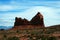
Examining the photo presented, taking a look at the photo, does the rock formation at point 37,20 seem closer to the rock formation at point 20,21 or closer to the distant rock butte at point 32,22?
the distant rock butte at point 32,22

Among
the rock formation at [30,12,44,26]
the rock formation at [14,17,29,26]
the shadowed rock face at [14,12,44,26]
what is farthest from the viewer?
the rock formation at [14,17,29,26]

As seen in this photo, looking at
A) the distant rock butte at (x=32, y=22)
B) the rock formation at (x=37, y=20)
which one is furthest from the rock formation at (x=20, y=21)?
the rock formation at (x=37, y=20)

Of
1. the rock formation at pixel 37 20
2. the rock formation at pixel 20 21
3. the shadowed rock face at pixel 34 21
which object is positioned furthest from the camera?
the rock formation at pixel 20 21

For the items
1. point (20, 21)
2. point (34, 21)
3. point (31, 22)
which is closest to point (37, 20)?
point (34, 21)

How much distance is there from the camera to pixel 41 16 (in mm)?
116688

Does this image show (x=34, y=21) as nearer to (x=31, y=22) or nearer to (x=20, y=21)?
(x=31, y=22)

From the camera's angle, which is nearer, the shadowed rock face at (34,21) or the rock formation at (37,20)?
the rock formation at (37,20)

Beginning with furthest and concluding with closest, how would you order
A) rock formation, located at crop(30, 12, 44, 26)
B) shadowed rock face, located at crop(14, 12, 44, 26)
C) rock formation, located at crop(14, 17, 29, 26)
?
rock formation, located at crop(14, 17, 29, 26), shadowed rock face, located at crop(14, 12, 44, 26), rock formation, located at crop(30, 12, 44, 26)

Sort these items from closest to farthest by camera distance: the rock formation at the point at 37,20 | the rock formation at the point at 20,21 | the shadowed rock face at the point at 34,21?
1. the rock formation at the point at 37,20
2. the shadowed rock face at the point at 34,21
3. the rock formation at the point at 20,21

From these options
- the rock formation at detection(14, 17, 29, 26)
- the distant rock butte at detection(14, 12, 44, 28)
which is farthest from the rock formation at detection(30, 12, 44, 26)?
the rock formation at detection(14, 17, 29, 26)

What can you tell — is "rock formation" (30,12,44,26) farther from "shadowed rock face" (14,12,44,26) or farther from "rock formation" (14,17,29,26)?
"rock formation" (14,17,29,26)

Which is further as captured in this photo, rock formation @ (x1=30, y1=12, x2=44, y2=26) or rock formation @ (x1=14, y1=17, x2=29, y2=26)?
rock formation @ (x1=14, y1=17, x2=29, y2=26)

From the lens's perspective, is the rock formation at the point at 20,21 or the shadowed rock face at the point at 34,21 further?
the rock formation at the point at 20,21

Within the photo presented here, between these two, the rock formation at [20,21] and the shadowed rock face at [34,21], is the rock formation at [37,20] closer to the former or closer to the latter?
the shadowed rock face at [34,21]
